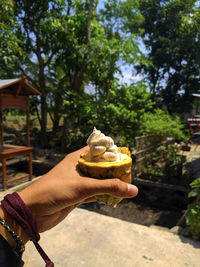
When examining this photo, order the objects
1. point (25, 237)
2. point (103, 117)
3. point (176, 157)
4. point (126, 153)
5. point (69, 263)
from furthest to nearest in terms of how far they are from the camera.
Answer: point (103, 117) → point (176, 157) → point (69, 263) → point (126, 153) → point (25, 237)

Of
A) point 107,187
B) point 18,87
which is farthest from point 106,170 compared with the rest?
point 18,87

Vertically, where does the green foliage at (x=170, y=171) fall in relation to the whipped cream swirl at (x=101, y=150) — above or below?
below

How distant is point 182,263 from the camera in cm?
281

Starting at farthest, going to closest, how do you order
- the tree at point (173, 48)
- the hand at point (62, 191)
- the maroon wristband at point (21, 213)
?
1. the tree at point (173, 48)
2. the hand at point (62, 191)
3. the maroon wristband at point (21, 213)

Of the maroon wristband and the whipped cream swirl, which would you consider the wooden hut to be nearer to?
the whipped cream swirl

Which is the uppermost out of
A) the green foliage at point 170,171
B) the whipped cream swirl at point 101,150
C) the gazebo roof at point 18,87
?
the gazebo roof at point 18,87

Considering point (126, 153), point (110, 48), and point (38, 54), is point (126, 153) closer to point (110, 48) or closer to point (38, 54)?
point (110, 48)

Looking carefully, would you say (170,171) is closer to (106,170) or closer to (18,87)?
(18,87)

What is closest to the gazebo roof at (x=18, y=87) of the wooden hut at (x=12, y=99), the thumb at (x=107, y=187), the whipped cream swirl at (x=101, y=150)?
the wooden hut at (x=12, y=99)

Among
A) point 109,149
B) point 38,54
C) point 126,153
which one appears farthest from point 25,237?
point 38,54

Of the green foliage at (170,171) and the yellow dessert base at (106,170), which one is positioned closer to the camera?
the yellow dessert base at (106,170)

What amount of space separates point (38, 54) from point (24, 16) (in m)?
1.65

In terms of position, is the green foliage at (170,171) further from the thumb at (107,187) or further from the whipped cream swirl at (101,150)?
the thumb at (107,187)

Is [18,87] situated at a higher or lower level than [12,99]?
higher
